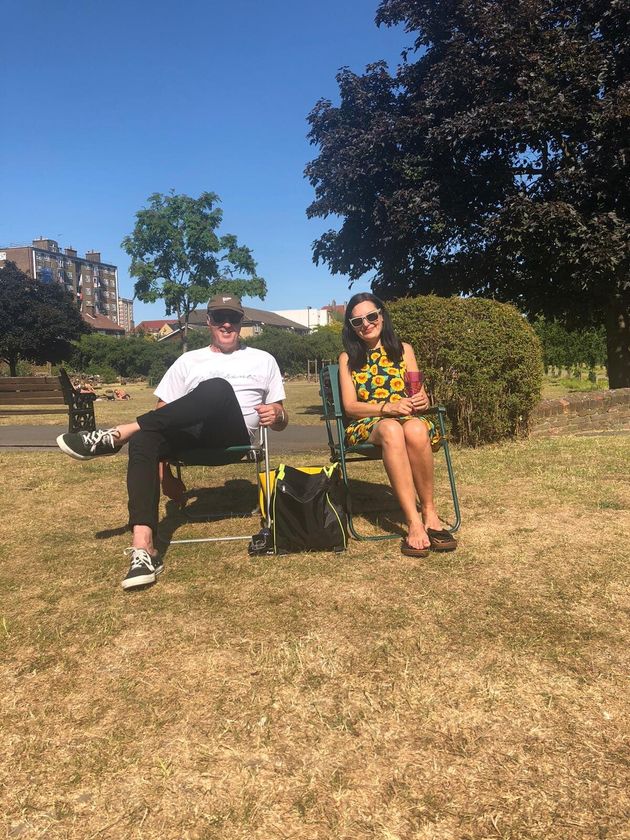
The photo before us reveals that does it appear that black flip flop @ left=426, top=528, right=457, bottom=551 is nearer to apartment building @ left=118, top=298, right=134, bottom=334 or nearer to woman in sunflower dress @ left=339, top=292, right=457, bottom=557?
woman in sunflower dress @ left=339, top=292, right=457, bottom=557

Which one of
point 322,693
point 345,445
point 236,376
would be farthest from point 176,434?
point 322,693

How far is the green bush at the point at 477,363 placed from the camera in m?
6.82

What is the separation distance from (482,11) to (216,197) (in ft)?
92.1

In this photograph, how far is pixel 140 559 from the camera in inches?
117

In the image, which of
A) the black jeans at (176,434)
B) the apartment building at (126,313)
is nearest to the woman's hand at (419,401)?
the black jeans at (176,434)

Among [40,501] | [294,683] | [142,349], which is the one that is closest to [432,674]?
[294,683]

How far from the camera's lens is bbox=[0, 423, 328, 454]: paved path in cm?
759

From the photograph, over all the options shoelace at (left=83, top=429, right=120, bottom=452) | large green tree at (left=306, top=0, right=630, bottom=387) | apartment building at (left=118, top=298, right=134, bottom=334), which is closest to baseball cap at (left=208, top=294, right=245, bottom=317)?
shoelace at (left=83, top=429, right=120, bottom=452)

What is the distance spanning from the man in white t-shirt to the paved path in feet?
10.3

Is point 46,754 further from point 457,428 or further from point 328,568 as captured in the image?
point 457,428

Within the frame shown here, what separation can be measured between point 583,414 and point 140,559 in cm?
702

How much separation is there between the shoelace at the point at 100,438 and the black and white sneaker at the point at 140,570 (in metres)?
0.70

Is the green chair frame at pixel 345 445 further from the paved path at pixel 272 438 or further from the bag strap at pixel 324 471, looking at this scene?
the paved path at pixel 272 438

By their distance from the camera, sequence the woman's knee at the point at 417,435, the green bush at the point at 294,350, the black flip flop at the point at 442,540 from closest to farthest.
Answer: the black flip flop at the point at 442,540, the woman's knee at the point at 417,435, the green bush at the point at 294,350
